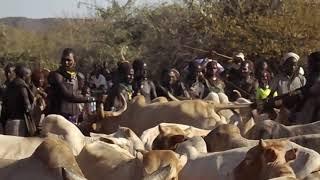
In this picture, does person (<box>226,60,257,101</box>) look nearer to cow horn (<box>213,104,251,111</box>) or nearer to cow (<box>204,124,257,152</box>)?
cow horn (<box>213,104,251,111</box>)

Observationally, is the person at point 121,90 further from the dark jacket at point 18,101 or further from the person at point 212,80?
the person at point 212,80

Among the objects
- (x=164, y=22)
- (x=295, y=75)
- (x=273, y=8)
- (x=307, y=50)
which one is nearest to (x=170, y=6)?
(x=164, y=22)

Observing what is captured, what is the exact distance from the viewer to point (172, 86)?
46.5 feet

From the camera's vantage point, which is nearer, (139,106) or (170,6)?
(139,106)

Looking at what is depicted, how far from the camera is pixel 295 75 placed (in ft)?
40.7

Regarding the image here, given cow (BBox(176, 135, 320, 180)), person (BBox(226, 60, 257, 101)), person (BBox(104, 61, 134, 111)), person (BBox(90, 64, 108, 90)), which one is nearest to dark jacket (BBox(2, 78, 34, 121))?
person (BBox(104, 61, 134, 111))

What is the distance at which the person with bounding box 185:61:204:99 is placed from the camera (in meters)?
13.6

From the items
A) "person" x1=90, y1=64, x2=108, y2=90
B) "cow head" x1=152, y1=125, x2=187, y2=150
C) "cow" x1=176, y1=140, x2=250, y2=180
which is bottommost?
"person" x1=90, y1=64, x2=108, y2=90

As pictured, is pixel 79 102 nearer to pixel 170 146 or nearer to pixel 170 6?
pixel 170 146

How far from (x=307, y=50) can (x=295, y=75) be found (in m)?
12.8

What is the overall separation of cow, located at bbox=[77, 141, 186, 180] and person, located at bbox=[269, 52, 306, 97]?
201 inches

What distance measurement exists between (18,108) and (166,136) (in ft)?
10.4

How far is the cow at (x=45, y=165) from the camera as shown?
5852 mm

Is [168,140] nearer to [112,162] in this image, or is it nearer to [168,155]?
[112,162]
